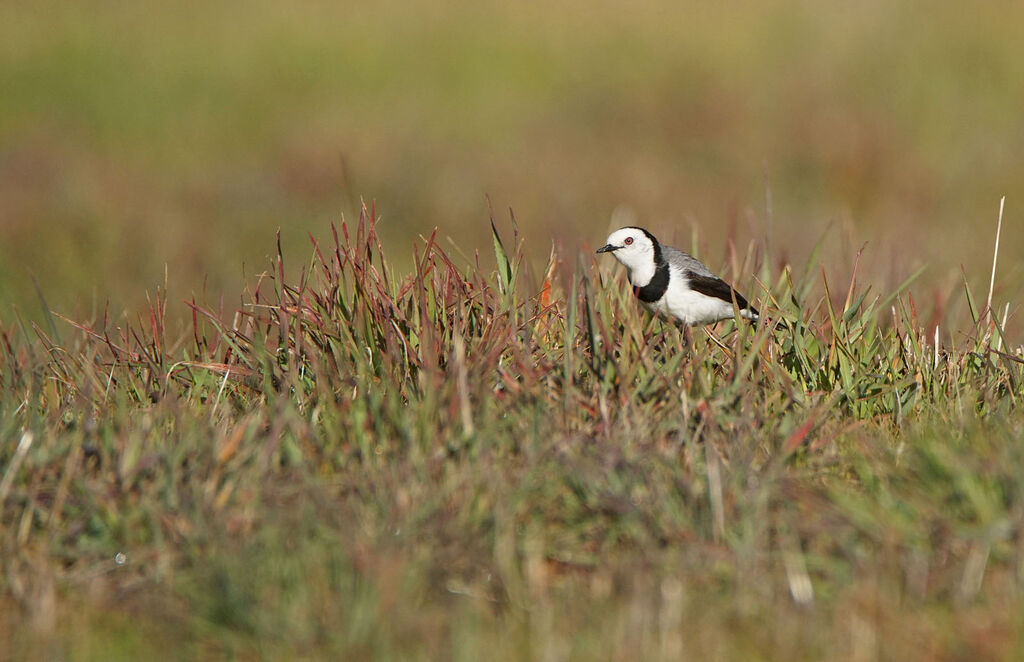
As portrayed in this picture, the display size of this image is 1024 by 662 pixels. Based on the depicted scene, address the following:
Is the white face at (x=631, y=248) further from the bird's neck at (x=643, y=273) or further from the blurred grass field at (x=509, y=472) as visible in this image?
the blurred grass field at (x=509, y=472)

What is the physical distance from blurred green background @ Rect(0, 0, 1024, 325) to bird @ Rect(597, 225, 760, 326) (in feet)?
9.66

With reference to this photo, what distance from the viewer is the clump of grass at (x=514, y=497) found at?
9.82 feet

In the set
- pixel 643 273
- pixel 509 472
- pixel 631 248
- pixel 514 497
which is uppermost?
pixel 631 248

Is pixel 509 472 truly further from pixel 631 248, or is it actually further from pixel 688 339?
pixel 631 248

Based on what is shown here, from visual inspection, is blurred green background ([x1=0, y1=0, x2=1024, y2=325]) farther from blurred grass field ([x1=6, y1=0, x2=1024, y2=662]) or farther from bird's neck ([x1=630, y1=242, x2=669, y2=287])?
bird's neck ([x1=630, y1=242, x2=669, y2=287])

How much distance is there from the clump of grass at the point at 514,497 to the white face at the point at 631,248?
3.25 feet

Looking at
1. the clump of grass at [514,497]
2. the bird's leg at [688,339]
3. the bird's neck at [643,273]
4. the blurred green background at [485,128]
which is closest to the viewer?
the clump of grass at [514,497]

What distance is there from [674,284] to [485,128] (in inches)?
247

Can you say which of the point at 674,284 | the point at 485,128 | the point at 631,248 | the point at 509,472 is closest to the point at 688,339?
the point at 509,472

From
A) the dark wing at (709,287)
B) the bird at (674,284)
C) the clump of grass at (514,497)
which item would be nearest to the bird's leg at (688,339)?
the clump of grass at (514,497)

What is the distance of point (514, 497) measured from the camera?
3340mm

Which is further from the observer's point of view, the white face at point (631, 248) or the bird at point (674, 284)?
the white face at point (631, 248)

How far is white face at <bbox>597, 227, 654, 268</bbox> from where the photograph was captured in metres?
5.43

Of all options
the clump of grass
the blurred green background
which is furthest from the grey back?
the blurred green background
